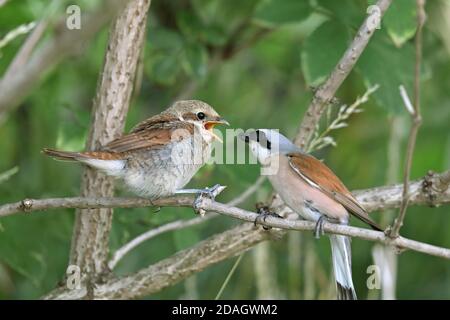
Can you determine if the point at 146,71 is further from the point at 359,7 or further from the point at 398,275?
the point at 398,275

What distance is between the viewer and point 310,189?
392cm

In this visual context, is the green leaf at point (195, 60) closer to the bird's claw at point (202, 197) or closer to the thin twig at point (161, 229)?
the thin twig at point (161, 229)

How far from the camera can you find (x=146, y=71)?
621 centimetres

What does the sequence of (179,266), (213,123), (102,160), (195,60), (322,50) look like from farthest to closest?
(195,60) < (322,50) < (213,123) < (179,266) < (102,160)

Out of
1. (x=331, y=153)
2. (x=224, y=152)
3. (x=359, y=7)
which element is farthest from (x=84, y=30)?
(x=331, y=153)

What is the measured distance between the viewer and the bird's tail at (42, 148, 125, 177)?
341cm

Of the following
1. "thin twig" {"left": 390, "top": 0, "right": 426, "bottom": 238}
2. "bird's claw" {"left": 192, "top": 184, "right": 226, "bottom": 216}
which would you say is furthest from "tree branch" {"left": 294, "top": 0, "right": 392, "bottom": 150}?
"thin twig" {"left": 390, "top": 0, "right": 426, "bottom": 238}

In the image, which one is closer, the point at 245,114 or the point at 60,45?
the point at 60,45

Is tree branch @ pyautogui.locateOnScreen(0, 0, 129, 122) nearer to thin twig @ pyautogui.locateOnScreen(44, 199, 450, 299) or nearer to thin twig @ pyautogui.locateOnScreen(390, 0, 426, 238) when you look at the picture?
thin twig @ pyautogui.locateOnScreen(390, 0, 426, 238)

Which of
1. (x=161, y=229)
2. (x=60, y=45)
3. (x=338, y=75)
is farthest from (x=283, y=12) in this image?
(x=60, y=45)

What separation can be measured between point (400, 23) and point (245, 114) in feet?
9.09

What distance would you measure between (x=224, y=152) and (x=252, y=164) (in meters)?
0.20

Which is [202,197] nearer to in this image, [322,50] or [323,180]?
[323,180]

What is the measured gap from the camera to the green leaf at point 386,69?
4.49 m
